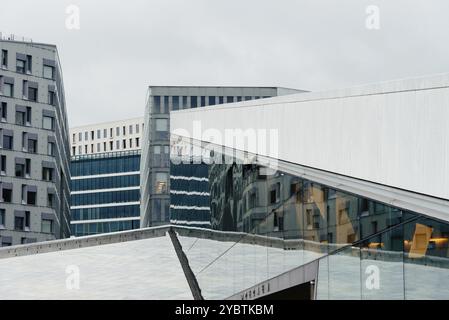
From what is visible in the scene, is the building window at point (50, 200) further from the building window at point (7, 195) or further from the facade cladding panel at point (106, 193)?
the facade cladding panel at point (106, 193)

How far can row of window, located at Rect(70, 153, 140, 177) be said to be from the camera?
130 metres

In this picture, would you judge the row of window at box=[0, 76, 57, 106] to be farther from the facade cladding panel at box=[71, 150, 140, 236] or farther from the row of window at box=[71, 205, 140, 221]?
the row of window at box=[71, 205, 140, 221]

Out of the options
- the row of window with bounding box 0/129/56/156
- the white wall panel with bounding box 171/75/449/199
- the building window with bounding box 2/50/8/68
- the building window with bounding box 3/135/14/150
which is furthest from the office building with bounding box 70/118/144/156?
the white wall panel with bounding box 171/75/449/199

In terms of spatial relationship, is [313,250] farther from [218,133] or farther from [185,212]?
[185,212]

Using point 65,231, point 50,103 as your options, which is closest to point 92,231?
point 65,231

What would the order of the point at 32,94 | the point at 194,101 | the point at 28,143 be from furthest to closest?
the point at 194,101
the point at 32,94
the point at 28,143

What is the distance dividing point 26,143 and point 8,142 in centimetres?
167

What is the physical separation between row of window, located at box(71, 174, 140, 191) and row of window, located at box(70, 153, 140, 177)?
91 cm

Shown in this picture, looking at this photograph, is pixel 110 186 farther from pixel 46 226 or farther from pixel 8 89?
pixel 8 89

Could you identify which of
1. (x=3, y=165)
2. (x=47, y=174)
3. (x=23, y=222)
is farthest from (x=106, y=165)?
(x=3, y=165)

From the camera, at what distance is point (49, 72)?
76.2m

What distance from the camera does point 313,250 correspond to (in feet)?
51.6

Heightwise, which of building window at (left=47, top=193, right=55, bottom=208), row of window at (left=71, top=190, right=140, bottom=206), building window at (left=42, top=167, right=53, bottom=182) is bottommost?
row of window at (left=71, top=190, right=140, bottom=206)

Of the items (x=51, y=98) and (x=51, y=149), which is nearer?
(x=51, y=149)
